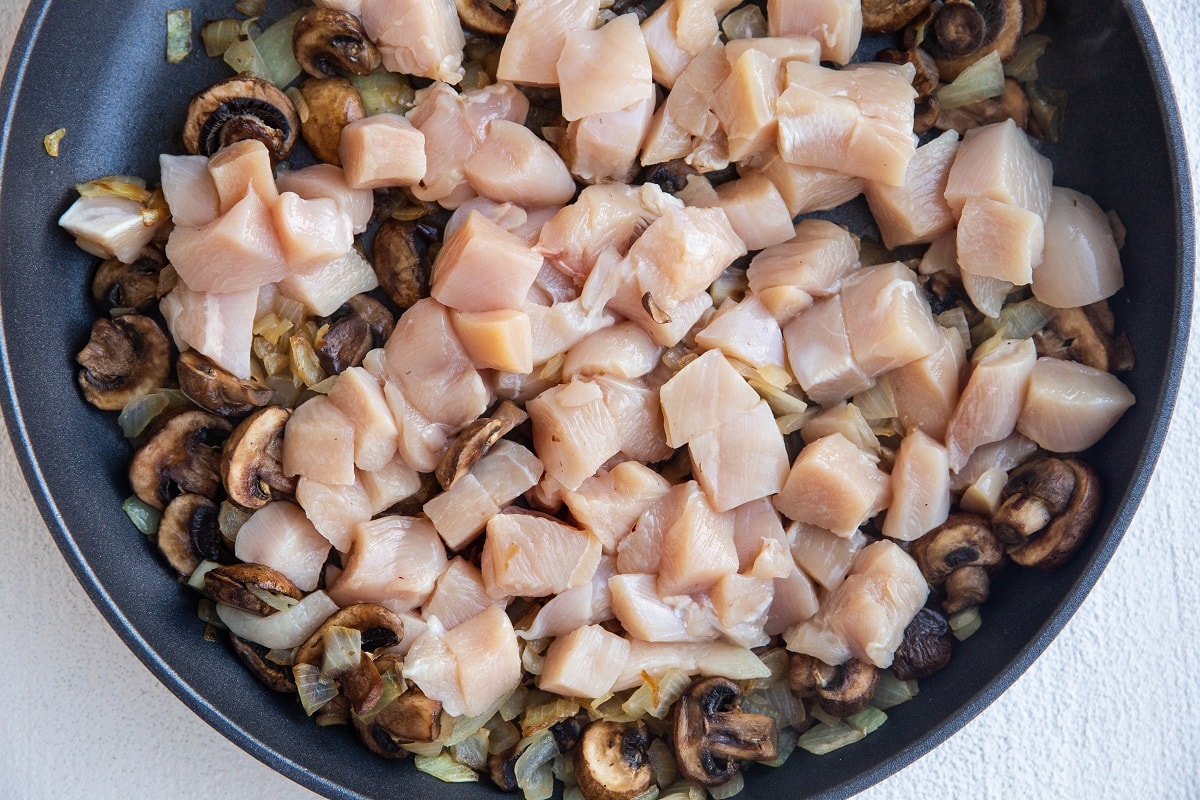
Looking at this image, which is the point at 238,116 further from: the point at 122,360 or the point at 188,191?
the point at 122,360

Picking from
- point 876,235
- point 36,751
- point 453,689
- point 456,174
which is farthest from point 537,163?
point 36,751

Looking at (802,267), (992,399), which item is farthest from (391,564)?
(992,399)

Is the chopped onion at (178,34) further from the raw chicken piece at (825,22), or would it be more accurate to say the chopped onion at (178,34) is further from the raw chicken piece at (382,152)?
the raw chicken piece at (825,22)

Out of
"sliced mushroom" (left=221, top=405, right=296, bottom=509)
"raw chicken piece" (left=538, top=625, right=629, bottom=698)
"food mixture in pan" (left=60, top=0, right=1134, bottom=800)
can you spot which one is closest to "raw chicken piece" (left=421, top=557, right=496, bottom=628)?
"food mixture in pan" (left=60, top=0, right=1134, bottom=800)

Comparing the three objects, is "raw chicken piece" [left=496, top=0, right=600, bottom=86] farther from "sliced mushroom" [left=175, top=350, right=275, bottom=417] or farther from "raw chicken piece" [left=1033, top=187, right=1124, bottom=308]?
"raw chicken piece" [left=1033, top=187, right=1124, bottom=308]

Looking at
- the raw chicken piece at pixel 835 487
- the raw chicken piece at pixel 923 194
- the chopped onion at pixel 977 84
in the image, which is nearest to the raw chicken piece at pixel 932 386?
the raw chicken piece at pixel 835 487

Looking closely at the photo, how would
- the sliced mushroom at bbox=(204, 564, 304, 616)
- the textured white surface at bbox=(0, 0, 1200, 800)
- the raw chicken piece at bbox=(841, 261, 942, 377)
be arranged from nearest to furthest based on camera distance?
the sliced mushroom at bbox=(204, 564, 304, 616), the raw chicken piece at bbox=(841, 261, 942, 377), the textured white surface at bbox=(0, 0, 1200, 800)
